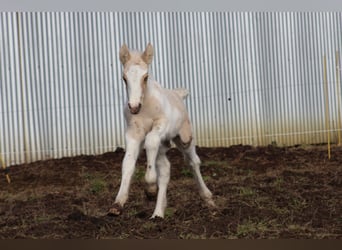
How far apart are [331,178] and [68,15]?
7.34 meters

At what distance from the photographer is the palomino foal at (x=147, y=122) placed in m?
4.99

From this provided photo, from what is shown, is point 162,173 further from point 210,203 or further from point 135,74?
point 135,74

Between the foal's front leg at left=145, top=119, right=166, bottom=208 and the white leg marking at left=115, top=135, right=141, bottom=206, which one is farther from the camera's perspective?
the foal's front leg at left=145, top=119, right=166, bottom=208

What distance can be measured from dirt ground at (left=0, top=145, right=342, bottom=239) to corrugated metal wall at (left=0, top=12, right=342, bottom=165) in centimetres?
81

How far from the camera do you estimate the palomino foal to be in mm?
4993

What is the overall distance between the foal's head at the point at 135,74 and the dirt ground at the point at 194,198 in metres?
1.18

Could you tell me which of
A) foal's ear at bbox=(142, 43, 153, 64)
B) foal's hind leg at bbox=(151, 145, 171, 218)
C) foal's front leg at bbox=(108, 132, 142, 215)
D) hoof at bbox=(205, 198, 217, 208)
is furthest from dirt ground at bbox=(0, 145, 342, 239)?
foal's ear at bbox=(142, 43, 153, 64)

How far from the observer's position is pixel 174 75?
12.9m

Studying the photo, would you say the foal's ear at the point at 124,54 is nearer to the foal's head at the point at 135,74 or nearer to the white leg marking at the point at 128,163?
the foal's head at the point at 135,74

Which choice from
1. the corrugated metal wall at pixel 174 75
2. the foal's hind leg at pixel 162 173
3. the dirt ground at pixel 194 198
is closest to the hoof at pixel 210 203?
the dirt ground at pixel 194 198

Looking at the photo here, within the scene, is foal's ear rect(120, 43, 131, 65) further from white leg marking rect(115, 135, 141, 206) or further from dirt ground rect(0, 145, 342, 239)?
dirt ground rect(0, 145, 342, 239)

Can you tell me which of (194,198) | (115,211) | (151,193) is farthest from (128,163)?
(194,198)

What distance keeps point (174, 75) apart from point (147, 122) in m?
7.63

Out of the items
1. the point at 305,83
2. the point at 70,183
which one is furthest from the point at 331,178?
the point at 305,83
